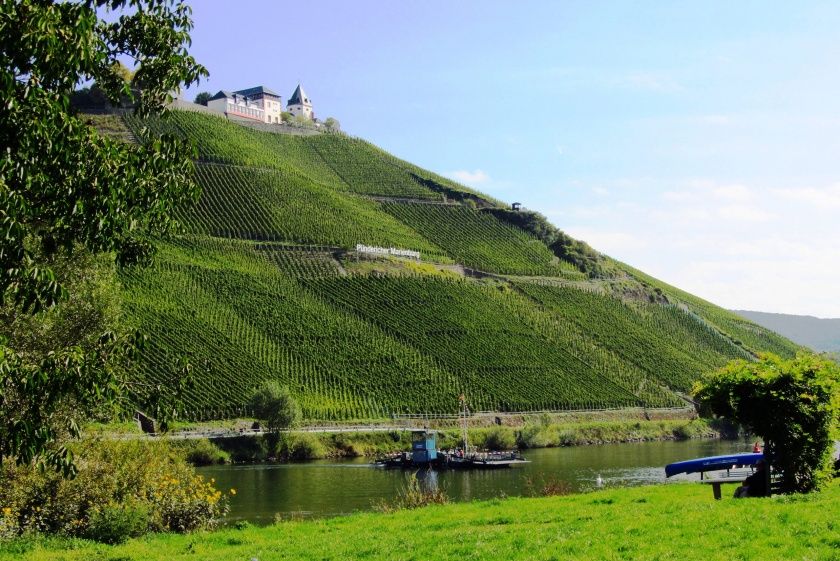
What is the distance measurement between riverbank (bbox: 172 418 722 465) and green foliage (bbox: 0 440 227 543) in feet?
117

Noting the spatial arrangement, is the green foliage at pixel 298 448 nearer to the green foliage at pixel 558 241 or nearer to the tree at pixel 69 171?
the tree at pixel 69 171

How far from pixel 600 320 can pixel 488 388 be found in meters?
33.3

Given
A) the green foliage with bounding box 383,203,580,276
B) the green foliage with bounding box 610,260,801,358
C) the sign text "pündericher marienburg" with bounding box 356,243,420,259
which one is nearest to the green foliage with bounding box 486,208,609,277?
the green foliage with bounding box 383,203,580,276

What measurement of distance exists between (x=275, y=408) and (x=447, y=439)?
15.7 metres

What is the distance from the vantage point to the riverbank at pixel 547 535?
1233 centimetres

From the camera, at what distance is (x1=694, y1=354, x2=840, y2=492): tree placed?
16.7 meters

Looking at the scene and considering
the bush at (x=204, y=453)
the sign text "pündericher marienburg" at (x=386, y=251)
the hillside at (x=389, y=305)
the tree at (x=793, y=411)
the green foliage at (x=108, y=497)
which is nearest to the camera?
the tree at (x=793, y=411)

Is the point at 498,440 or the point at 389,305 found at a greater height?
the point at 389,305

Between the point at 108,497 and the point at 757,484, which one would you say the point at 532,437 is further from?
the point at 757,484

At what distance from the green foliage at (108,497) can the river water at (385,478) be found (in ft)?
33.8

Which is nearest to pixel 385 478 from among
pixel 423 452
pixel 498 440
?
pixel 423 452

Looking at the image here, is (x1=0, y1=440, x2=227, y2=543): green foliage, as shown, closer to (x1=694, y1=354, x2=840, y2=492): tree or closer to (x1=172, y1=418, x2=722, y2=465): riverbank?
(x1=694, y1=354, x2=840, y2=492): tree

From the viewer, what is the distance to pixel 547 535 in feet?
47.8

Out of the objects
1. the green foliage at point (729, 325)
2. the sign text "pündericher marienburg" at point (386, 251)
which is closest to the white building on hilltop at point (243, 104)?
the sign text "pündericher marienburg" at point (386, 251)
